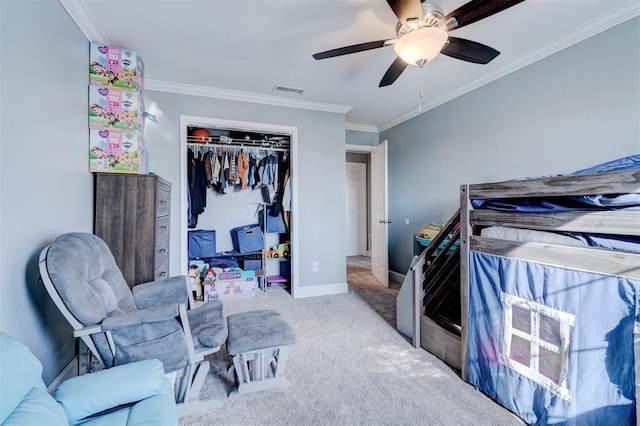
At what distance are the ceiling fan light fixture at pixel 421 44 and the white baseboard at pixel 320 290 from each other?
113 inches

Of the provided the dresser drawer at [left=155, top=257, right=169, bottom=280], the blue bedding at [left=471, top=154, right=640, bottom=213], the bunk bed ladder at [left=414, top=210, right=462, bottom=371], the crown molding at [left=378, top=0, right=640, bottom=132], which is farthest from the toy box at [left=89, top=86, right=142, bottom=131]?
the crown molding at [left=378, top=0, right=640, bottom=132]

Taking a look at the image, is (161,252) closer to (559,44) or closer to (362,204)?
(559,44)

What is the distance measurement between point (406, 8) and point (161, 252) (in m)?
2.56

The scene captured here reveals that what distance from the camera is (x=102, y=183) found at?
88.6 inches

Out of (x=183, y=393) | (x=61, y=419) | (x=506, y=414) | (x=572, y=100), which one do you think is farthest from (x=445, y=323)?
(x=61, y=419)

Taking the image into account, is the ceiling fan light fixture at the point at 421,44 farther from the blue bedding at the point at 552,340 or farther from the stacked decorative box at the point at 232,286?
the stacked decorative box at the point at 232,286

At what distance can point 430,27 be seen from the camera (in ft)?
5.37

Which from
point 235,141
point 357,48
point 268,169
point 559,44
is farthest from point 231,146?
point 559,44

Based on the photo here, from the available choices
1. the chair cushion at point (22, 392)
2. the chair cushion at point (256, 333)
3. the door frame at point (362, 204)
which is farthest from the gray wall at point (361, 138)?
the chair cushion at point (22, 392)

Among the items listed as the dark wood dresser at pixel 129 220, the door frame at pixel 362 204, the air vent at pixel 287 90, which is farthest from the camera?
the door frame at pixel 362 204

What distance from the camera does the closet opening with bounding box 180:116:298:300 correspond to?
3713mm

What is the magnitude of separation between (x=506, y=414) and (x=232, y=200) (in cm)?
379

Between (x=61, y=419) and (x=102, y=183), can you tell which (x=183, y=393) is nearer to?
(x=61, y=419)

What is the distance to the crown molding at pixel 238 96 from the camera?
3.13m
